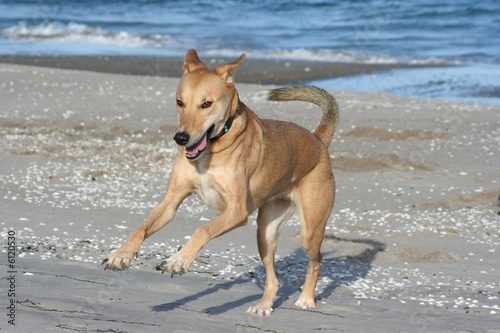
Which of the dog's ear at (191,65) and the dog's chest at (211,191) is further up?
the dog's ear at (191,65)

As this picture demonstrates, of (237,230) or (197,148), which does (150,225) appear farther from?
(237,230)

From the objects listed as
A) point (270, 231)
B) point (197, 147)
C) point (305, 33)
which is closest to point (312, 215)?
point (270, 231)

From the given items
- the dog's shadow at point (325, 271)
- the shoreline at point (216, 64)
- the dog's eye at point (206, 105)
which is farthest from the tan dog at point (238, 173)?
the shoreline at point (216, 64)

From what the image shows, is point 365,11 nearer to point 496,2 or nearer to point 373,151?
point 496,2

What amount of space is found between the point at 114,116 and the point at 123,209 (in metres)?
4.48

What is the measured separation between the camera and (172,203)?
553 cm

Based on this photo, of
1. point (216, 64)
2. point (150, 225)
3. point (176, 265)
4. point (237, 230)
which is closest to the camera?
point (176, 265)

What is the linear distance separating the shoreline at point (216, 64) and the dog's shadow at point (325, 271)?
10.3 m

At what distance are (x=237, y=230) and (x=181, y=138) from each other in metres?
2.84

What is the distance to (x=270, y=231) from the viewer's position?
6.42 metres

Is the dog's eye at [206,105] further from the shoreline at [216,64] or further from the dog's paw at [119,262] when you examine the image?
the shoreline at [216,64]

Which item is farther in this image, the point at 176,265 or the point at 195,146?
the point at 195,146

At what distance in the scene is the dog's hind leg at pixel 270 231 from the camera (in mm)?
6258

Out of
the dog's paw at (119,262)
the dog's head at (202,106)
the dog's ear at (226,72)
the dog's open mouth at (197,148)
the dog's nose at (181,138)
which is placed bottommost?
the dog's paw at (119,262)
